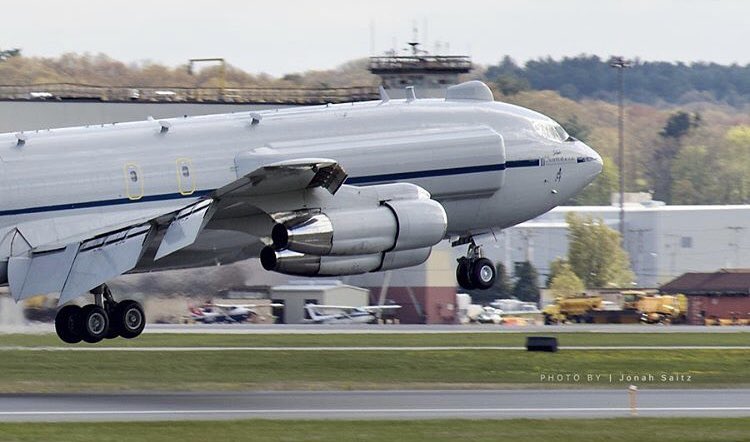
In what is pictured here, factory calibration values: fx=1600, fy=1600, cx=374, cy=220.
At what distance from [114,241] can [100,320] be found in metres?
3.21

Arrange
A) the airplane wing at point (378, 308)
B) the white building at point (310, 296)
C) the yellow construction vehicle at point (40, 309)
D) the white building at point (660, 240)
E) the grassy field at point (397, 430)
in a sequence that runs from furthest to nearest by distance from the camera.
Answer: the white building at point (660, 240) < the airplane wing at point (378, 308) < the white building at point (310, 296) < the yellow construction vehicle at point (40, 309) < the grassy field at point (397, 430)

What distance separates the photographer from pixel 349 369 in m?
49.8

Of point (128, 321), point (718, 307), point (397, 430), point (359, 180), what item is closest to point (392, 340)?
point (359, 180)

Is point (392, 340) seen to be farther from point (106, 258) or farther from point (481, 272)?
point (106, 258)

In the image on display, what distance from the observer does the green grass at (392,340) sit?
57938mm

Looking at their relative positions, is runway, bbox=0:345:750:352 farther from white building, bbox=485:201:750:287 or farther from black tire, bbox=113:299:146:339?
white building, bbox=485:201:750:287

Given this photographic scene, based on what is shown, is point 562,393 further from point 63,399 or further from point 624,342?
point 624,342

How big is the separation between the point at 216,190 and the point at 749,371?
20.5 m

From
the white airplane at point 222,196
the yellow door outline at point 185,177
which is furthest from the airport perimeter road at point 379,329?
the yellow door outline at point 185,177

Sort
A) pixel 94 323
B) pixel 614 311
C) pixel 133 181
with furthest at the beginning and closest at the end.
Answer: pixel 614 311 → pixel 94 323 → pixel 133 181

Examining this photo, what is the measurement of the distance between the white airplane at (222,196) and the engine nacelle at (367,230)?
4 cm

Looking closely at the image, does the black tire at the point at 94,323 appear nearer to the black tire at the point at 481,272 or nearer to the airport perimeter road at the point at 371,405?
the airport perimeter road at the point at 371,405

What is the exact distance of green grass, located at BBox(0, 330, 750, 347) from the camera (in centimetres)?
5794

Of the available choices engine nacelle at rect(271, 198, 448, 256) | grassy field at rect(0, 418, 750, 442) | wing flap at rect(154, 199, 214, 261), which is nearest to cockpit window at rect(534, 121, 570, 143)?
engine nacelle at rect(271, 198, 448, 256)
